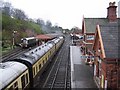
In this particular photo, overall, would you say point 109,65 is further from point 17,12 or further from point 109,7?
point 17,12

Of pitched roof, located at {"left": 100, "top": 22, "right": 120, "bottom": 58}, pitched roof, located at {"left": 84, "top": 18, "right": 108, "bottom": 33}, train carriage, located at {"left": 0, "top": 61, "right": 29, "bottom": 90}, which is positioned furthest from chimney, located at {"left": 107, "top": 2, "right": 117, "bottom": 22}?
train carriage, located at {"left": 0, "top": 61, "right": 29, "bottom": 90}

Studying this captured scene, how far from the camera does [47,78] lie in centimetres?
2203

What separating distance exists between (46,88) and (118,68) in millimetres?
7191

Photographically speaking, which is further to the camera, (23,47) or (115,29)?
(23,47)

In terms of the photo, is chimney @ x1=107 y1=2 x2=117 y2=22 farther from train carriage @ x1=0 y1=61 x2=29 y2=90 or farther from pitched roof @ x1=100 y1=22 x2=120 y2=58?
train carriage @ x1=0 y1=61 x2=29 y2=90

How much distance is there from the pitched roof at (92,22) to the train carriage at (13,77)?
60.9 ft

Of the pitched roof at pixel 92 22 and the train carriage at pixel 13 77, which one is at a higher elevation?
the pitched roof at pixel 92 22

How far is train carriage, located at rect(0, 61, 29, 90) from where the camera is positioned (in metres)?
10.6

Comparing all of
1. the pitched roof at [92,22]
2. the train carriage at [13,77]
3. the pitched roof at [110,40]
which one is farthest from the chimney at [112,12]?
the train carriage at [13,77]

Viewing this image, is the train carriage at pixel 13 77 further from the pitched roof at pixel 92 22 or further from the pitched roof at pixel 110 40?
the pitched roof at pixel 92 22

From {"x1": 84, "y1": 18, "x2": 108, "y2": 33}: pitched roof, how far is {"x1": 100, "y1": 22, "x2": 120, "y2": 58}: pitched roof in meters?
14.9

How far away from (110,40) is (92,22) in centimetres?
1763

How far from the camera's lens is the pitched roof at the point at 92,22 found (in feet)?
102

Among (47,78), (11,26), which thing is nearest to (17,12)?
(11,26)
